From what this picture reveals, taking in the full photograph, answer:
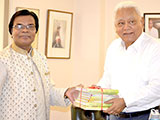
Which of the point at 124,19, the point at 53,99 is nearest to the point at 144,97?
the point at 124,19

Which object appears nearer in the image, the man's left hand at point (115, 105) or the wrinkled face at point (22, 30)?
the man's left hand at point (115, 105)

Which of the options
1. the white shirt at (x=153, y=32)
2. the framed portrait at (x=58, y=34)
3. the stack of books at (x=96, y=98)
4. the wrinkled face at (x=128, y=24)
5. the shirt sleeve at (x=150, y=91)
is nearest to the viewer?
the stack of books at (x=96, y=98)

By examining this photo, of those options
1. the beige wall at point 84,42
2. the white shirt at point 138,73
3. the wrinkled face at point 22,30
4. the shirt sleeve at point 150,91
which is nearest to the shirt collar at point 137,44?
the white shirt at point 138,73

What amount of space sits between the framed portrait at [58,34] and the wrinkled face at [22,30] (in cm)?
154

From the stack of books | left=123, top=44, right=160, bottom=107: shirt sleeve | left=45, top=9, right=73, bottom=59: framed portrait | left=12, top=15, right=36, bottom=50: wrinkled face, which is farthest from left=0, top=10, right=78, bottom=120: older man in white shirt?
left=45, top=9, right=73, bottom=59: framed portrait

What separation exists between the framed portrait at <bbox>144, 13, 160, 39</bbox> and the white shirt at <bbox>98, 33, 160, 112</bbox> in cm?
142

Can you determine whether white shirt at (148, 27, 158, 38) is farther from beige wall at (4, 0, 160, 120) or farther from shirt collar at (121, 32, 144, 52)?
shirt collar at (121, 32, 144, 52)

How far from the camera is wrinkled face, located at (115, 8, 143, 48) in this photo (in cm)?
203

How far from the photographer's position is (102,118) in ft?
5.68

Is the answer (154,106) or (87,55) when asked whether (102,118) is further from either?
(87,55)

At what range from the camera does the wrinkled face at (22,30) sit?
6.66ft

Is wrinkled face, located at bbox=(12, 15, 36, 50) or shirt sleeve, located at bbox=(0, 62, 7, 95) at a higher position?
wrinkled face, located at bbox=(12, 15, 36, 50)

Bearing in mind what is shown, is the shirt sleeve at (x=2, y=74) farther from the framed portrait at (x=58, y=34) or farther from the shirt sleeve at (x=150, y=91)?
the framed portrait at (x=58, y=34)

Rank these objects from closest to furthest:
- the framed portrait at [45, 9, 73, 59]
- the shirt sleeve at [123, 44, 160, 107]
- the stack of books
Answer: the stack of books < the shirt sleeve at [123, 44, 160, 107] < the framed portrait at [45, 9, 73, 59]
